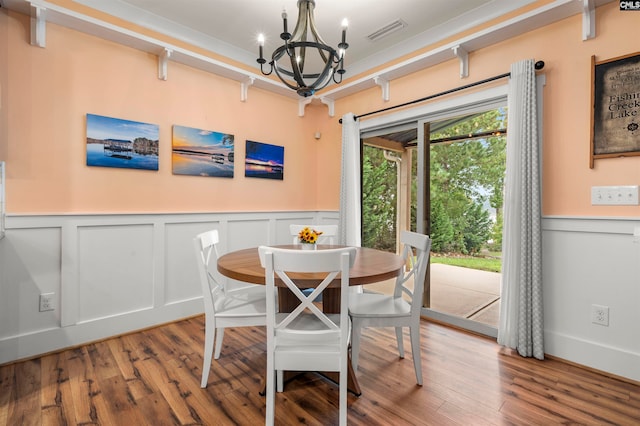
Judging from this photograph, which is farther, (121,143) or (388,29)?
(388,29)

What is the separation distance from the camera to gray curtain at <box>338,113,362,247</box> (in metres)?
3.55

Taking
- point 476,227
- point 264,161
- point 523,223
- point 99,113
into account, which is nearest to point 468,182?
point 476,227

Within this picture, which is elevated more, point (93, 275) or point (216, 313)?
point (93, 275)

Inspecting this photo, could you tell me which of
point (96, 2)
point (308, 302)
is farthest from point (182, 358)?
point (96, 2)

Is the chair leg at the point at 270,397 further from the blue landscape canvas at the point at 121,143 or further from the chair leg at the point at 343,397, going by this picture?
the blue landscape canvas at the point at 121,143

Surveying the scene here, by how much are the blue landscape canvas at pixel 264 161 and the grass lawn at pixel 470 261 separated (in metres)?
2.07

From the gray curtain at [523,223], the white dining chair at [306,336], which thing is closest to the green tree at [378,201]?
the gray curtain at [523,223]

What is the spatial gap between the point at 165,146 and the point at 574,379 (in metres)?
3.58

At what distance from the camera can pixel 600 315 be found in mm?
2092

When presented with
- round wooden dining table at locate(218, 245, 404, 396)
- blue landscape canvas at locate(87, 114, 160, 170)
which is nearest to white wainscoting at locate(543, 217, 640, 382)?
round wooden dining table at locate(218, 245, 404, 396)

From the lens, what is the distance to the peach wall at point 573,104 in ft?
6.61

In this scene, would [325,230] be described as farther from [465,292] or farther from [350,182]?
[465,292]

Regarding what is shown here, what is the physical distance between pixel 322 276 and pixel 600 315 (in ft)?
6.51

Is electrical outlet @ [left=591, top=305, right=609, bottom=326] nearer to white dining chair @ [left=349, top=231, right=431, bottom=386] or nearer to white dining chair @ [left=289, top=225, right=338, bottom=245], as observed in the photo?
white dining chair @ [left=349, top=231, right=431, bottom=386]
